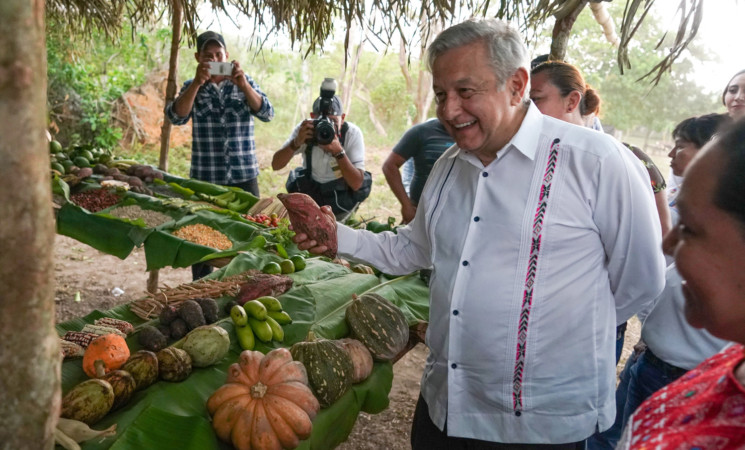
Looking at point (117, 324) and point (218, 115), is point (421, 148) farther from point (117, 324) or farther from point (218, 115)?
point (117, 324)

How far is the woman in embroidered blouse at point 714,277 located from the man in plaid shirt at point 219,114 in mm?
3870

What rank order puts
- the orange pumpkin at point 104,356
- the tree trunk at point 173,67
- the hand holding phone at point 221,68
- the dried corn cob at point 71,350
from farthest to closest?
the tree trunk at point 173,67, the hand holding phone at point 221,68, the dried corn cob at point 71,350, the orange pumpkin at point 104,356

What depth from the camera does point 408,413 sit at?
12.4ft

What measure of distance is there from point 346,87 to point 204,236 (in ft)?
27.1

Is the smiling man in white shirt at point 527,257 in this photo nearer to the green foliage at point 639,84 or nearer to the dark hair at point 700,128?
the dark hair at point 700,128

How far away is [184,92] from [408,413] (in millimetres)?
2950

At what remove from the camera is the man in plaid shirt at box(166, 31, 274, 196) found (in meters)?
4.30

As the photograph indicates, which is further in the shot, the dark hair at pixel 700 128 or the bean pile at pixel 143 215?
the bean pile at pixel 143 215

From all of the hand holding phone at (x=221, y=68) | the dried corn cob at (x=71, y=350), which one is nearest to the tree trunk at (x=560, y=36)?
the hand holding phone at (x=221, y=68)

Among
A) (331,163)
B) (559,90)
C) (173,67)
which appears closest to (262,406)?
(559,90)

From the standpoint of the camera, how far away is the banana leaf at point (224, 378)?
160 centimetres

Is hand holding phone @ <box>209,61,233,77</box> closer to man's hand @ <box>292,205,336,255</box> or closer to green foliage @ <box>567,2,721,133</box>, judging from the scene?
man's hand @ <box>292,205,336,255</box>

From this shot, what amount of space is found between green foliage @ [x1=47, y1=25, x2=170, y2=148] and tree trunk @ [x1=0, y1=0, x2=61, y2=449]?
953 centimetres

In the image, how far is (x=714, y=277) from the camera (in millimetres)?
727
